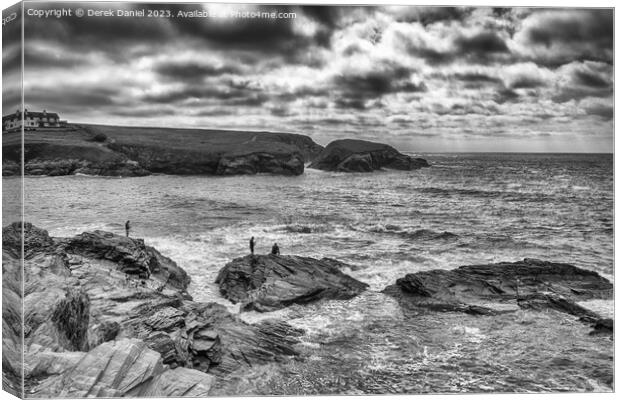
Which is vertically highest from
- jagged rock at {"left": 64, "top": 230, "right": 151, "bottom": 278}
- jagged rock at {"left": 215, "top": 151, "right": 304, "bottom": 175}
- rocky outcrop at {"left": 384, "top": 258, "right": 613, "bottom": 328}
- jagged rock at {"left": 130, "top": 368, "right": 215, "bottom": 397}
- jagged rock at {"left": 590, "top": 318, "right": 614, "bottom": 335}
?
jagged rock at {"left": 215, "top": 151, "right": 304, "bottom": 175}

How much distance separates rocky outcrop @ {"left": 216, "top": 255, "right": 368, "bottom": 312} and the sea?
0.83 ft

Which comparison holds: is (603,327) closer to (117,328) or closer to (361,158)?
(361,158)

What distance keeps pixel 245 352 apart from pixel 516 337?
6969 millimetres

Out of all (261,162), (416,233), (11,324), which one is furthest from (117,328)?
(416,233)

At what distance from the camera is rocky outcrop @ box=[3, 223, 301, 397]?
1382 cm

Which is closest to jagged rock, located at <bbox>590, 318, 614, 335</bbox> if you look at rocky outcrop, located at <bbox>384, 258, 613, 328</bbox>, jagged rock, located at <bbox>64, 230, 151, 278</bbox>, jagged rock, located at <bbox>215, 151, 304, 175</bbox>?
rocky outcrop, located at <bbox>384, 258, 613, 328</bbox>

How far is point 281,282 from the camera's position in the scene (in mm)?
17172

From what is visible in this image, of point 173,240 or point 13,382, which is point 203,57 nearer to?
point 173,240

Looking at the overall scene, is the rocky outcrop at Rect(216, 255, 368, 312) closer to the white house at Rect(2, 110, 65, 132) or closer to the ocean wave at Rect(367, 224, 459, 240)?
the ocean wave at Rect(367, 224, 459, 240)

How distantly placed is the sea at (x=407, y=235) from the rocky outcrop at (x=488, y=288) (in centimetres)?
25

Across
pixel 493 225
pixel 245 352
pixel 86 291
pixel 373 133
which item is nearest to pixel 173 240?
pixel 86 291

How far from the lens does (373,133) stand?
17.4 metres

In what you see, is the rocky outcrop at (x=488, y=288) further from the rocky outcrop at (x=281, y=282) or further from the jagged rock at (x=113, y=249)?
the jagged rock at (x=113, y=249)

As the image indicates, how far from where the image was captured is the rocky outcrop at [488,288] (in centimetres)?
1708
